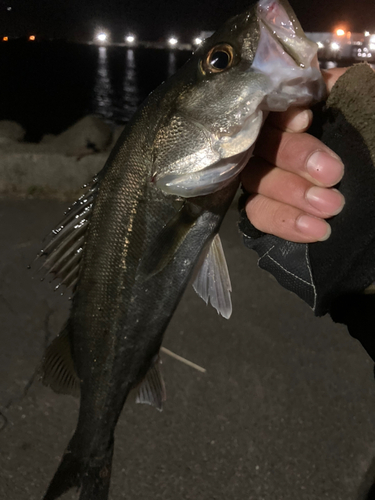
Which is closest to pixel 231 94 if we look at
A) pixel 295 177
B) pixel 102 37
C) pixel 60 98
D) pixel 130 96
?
pixel 295 177

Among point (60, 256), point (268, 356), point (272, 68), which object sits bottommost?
point (268, 356)

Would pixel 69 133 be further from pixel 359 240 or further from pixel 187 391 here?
pixel 359 240

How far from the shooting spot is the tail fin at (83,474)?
1929 millimetres

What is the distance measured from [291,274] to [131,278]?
0.90m

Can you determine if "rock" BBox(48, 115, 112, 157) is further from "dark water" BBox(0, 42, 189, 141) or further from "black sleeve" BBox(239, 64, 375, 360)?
"dark water" BBox(0, 42, 189, 141)

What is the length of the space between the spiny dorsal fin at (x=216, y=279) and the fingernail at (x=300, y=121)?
62 cm

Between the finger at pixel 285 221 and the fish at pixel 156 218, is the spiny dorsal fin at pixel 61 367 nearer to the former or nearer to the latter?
the fish at pixel 156 218

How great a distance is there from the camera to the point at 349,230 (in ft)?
5.39

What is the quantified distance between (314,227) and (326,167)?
275 millimetres

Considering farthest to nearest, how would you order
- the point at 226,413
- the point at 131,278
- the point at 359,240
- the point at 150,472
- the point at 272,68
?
the point at 226,413, the point at 150,472, the point at 131,278, the point at 359,240, the point at 272,68

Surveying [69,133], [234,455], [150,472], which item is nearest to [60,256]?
[150,472]

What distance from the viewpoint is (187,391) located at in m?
3.01

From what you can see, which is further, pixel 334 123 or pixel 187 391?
pixel 187 391

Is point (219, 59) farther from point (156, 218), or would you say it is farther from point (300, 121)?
point (156, 218)
